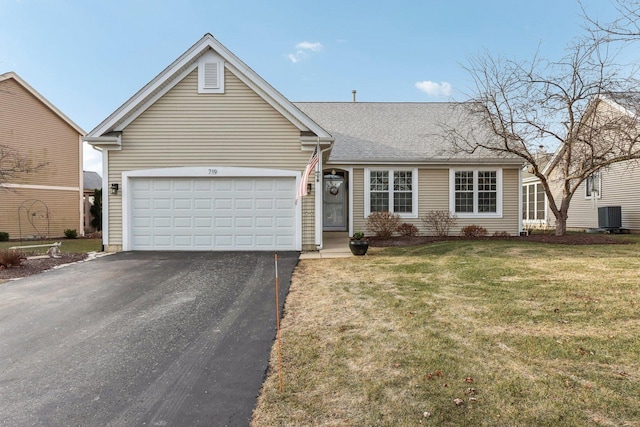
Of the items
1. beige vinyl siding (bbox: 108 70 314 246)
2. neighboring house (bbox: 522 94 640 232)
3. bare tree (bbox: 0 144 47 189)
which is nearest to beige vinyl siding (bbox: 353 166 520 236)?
neighboring house (bbox: 522 94 640 232)

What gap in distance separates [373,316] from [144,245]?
9011 mm

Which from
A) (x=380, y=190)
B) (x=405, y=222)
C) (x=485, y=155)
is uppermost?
(x=485, y=155)

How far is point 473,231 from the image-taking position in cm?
1480

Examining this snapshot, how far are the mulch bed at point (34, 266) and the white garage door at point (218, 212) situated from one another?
1.87 m

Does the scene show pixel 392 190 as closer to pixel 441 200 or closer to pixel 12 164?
pixel 441 200

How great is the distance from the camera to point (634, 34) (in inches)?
236

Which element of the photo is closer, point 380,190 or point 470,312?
point 470,312

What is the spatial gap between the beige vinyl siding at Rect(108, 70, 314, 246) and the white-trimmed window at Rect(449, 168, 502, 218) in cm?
707

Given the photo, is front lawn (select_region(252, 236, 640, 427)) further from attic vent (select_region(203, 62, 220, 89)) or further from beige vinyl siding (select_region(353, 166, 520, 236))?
beige vinyl siding (select_region(353, 166, 520, 236))

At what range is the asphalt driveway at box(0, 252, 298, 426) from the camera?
3.04 meters

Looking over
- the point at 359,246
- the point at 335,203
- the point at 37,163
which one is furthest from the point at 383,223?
the point at 37,163

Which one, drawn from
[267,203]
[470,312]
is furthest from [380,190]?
[470,312]

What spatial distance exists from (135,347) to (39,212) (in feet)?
63.6

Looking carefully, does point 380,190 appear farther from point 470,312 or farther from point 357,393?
point 357,393
